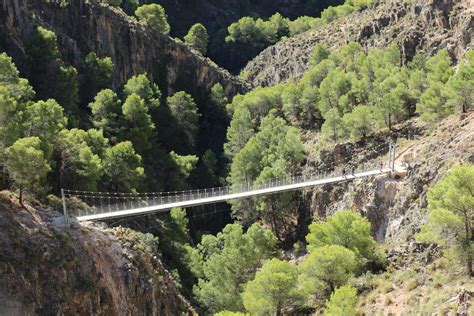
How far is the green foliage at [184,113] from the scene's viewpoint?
81.9 m

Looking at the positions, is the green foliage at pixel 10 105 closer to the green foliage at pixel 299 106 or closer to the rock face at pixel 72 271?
the rock face at pixel 72 271

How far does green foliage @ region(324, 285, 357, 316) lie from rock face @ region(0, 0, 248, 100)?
155 feet

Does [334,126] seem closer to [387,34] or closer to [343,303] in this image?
[387,34]

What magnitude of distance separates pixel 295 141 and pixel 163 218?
18.5 metres

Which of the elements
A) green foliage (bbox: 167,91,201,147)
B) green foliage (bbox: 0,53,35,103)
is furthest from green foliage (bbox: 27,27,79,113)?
green foliage (bbox: 167,91,201,147)

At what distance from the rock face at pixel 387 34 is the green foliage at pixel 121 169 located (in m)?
38.7

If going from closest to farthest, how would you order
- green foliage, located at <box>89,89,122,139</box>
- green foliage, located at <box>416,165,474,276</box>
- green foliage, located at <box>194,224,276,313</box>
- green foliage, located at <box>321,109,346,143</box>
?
green foliage, located at <box>416,165,474,276</box> < green foliage, located at <box>194,224,276,313</box> < green foliage, located at <box>321,109,346,143</box> < green foliage, located at <box>89,89,122,139</box>

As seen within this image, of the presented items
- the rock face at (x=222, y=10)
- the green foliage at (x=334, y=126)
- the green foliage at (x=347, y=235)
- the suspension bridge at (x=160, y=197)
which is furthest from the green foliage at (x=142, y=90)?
the rock face at (x=222, y=10)

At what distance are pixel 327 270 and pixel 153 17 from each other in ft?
213

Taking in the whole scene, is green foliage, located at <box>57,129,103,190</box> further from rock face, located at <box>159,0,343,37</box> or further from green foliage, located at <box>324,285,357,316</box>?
rock face, located at <box>159,0,343,37</box>

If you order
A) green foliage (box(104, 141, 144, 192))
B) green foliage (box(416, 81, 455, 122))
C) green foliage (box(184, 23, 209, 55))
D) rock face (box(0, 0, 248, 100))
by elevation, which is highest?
green foliage (box(184, 23, 209, 55))

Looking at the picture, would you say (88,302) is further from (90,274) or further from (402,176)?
(402,176)

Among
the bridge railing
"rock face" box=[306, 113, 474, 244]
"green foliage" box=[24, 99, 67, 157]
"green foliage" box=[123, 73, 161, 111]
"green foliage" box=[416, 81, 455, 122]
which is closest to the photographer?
"rock face" box=[306, 113, 474, 244]

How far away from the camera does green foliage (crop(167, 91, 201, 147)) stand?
81.9 meters
